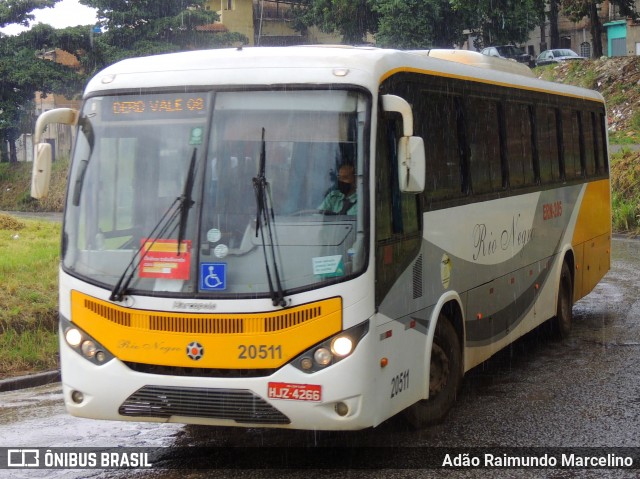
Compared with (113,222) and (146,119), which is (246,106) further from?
(113,222)

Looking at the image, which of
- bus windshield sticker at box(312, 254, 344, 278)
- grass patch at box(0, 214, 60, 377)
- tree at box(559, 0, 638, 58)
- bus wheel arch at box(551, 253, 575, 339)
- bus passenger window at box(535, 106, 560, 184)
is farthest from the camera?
tree at box(559, 0, 638, 58)

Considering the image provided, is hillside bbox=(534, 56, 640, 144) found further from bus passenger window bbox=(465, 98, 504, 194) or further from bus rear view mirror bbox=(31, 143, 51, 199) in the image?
bus rear view mirror bbox=(31, 143, 51, 199)

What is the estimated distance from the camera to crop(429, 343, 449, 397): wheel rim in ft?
28.1

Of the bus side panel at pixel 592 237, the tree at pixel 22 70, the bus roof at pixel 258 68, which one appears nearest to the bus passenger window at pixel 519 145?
the bus side panel at pixel 592 237

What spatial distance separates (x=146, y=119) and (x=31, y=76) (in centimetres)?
4367

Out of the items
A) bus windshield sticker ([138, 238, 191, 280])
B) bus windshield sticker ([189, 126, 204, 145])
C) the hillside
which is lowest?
bus windshield sticker ([138, 238, 191, 280])

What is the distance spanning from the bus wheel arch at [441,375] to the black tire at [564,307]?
14.2 ft

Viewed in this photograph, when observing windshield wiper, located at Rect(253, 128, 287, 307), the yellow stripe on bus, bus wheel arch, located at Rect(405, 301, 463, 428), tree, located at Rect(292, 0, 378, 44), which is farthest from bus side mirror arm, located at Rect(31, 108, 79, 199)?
tree, located at Rect(292, 0, 378, 44)

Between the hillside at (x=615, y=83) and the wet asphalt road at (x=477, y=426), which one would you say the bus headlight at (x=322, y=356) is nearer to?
the wet asphalt road at (x=477, y=426)

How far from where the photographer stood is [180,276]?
705 cm

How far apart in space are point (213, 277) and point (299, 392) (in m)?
0.92

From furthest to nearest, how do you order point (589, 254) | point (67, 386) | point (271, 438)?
point (589, 254)
point (271, 438)
point (67, 386)

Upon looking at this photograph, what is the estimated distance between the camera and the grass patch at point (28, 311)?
11586mm

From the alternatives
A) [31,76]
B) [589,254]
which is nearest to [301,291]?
[589,254]
